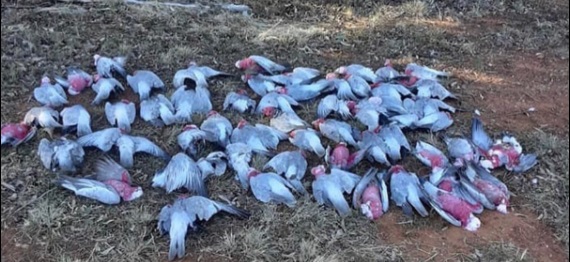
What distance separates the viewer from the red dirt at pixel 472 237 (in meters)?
2.34

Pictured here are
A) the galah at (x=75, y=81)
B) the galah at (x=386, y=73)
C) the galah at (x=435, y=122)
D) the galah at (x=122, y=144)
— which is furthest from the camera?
the galah at (x=386, y=73)

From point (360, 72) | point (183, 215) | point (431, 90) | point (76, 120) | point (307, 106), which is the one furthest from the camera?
point (360, 72)

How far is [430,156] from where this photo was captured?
2.79 m

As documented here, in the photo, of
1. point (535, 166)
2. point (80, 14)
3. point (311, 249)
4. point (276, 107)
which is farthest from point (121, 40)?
point (535, 166)

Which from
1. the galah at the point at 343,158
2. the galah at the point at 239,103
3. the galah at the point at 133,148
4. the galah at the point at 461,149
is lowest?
the galah at the point at 461,149

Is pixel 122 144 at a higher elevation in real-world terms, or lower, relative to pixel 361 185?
higher

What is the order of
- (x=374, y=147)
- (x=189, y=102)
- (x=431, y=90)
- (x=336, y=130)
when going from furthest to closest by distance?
(x=431, y=90)
(x=189, y=102)
(x=336, y=130)
(x=374, y=147)

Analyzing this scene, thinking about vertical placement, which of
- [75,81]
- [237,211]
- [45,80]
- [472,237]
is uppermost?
[45,80]

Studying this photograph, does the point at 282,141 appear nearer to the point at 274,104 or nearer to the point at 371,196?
the point at 274,104

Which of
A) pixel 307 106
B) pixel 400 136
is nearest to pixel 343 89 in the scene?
pixel 307 106

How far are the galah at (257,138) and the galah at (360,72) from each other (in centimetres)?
66

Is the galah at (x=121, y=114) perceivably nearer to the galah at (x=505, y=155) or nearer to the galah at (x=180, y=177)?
the galah at (x=180, y=177)

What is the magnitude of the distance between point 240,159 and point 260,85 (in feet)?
2.03

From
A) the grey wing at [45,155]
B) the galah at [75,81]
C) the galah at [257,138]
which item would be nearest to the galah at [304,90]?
the galah at [257,138]
